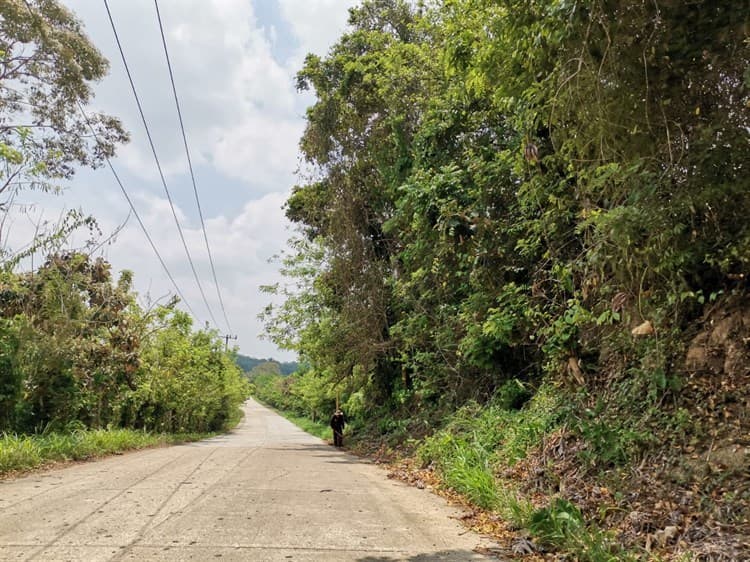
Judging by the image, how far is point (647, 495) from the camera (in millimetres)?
4766

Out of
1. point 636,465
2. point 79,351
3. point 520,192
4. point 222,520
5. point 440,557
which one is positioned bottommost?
point 440,557

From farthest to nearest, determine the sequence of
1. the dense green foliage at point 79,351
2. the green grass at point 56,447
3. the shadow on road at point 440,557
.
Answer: the dense green foliage at point 79,351
the green grass at point 56,447
the shadow on road at point 440,557

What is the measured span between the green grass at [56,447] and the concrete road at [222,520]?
97cm

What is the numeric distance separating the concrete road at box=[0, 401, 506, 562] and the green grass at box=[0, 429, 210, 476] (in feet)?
3.19

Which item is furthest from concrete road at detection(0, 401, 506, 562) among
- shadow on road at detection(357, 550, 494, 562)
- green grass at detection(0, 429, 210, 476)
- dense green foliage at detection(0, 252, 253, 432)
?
dense green foliage at detection(0, 252, 253, 432)

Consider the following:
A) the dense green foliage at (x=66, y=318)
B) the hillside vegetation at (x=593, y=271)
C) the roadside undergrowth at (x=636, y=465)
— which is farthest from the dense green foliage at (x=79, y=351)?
the roadside undergrowth at (x=636, y=465)

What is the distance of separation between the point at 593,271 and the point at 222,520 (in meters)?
5.25

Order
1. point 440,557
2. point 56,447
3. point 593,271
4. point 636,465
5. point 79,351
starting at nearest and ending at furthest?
point 440,557 → point 636,465 → point 593,271 → point 56,447 → point 79,351

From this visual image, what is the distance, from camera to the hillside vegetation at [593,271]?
4.26m

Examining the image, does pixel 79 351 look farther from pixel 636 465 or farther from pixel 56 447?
pixel 636 465

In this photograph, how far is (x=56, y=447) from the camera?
1116cm

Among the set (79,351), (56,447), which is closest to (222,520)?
(56,447)

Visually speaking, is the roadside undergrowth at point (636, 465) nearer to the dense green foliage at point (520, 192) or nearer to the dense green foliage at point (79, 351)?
the dense green foliage at point (520, 192)

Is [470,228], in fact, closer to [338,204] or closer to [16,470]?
[338,204]
